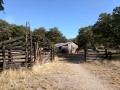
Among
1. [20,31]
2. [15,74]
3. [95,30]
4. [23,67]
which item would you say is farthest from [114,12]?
[20,31]

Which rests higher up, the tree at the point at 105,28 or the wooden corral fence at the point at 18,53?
the tree at the point at 105,28

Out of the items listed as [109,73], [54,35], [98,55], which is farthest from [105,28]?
[54,35]

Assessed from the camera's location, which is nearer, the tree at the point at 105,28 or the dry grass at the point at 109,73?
the dry grass at the point at 109,73

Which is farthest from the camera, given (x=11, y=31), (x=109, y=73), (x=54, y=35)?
(x=54, y=35)

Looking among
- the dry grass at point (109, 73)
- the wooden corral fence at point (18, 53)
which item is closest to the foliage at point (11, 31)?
the wooden corral fence at point (18, 53)

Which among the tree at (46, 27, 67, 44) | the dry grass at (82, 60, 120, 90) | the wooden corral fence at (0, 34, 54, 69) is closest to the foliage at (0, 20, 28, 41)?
the tree at (46, 27, 67, 44)

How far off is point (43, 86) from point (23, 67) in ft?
18.9

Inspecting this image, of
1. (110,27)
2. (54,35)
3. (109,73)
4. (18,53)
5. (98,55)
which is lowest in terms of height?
(109,73)

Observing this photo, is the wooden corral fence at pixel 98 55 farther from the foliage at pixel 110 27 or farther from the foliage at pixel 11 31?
the foliage at pixel 11 31

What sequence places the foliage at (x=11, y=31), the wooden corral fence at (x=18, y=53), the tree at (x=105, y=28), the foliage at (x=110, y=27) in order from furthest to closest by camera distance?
the foliage at (x=11, y=31), the tree at (x=105, y=28), the foliage at (x=110, y=27), the wooden corral fence at (x=18, y=53)

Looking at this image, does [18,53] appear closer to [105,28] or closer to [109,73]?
[109,73]

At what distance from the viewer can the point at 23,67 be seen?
15820mm

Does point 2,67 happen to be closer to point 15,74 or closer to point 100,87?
point 15,74

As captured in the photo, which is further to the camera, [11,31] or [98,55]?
[11,31]
